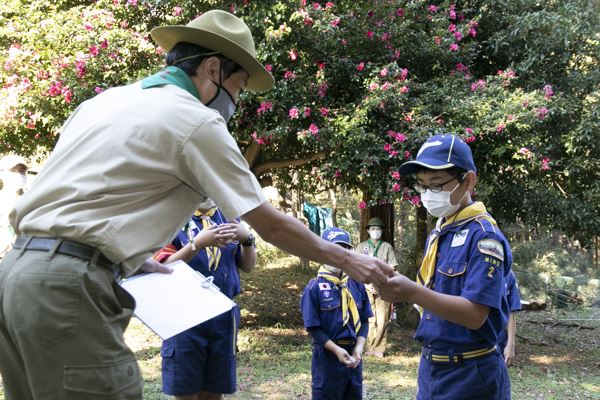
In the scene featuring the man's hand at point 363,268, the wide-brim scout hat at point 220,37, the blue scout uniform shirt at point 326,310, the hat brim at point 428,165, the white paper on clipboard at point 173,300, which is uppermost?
the wide-brim scout hat at point 220,37

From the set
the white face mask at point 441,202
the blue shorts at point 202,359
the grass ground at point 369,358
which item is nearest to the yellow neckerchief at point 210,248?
the blue shorts at point 202,359

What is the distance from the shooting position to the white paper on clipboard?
254cm

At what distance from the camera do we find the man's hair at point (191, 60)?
2505 millimetres

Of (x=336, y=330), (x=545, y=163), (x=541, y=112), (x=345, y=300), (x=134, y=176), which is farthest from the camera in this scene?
(x=545, y=163)

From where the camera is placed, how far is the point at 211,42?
2.49m

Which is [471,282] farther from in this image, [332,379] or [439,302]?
[332,379]

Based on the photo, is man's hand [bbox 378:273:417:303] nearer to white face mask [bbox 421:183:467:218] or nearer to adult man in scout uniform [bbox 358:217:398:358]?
white face mask [bbox 421:183:467:218]

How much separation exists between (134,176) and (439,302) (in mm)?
1426

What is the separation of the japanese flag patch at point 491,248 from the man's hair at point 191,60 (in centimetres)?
138

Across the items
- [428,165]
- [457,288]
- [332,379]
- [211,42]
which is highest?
[211,42]

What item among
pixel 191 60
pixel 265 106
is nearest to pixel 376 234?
pixel 265 106

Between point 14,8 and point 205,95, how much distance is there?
7.40m

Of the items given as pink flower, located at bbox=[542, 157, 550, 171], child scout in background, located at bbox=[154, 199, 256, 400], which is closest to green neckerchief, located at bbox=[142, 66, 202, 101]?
child scout in background, located at bbox=[154, 199, 256, 400]

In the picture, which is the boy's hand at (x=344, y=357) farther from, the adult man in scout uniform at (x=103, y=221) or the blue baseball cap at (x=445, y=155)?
the adult man in scout uniform at (x=103, y=221)
